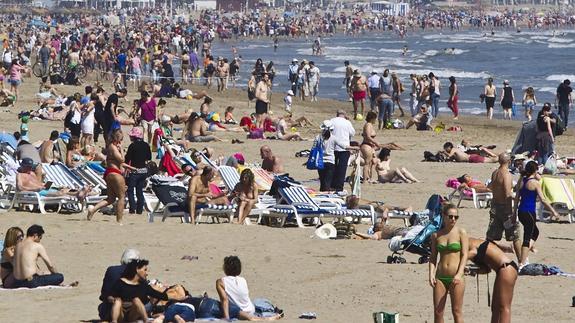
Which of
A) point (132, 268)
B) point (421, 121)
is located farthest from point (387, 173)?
point (132, 268)

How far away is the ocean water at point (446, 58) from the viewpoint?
42.8 m

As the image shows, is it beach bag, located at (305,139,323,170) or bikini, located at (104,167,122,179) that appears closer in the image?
bikini, located at (104,167,122,179)

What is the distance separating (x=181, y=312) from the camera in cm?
981

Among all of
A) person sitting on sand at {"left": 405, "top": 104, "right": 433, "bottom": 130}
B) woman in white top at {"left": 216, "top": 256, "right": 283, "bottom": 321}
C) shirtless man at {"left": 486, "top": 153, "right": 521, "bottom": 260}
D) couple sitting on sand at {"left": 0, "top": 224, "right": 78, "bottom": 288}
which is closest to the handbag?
shirtless man at {"left": 486, "top": 153, "right": 521, "bottom": 260}

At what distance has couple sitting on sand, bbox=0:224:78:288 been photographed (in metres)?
11.0

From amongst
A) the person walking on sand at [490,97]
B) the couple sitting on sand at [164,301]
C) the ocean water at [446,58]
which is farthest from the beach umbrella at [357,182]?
the ocean water at [446,58]

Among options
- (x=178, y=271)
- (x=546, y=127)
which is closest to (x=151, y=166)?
(x=178, y=271)

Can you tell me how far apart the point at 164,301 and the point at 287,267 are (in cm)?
261

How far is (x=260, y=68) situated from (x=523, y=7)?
383ft

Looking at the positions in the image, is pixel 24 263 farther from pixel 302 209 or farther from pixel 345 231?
pixel 302 209

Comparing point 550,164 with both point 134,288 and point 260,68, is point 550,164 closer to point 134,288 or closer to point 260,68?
point 134,288

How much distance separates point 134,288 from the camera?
9711mm

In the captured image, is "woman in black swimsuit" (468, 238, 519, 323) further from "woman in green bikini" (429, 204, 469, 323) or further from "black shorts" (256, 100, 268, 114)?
Answer: "black shorts" (256, 100, 268, 114)

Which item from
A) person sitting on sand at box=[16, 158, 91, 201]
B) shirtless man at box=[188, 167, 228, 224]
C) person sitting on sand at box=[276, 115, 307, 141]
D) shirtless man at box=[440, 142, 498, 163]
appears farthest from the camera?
person sitting on sand at box=[276, 115, 307, 141]
